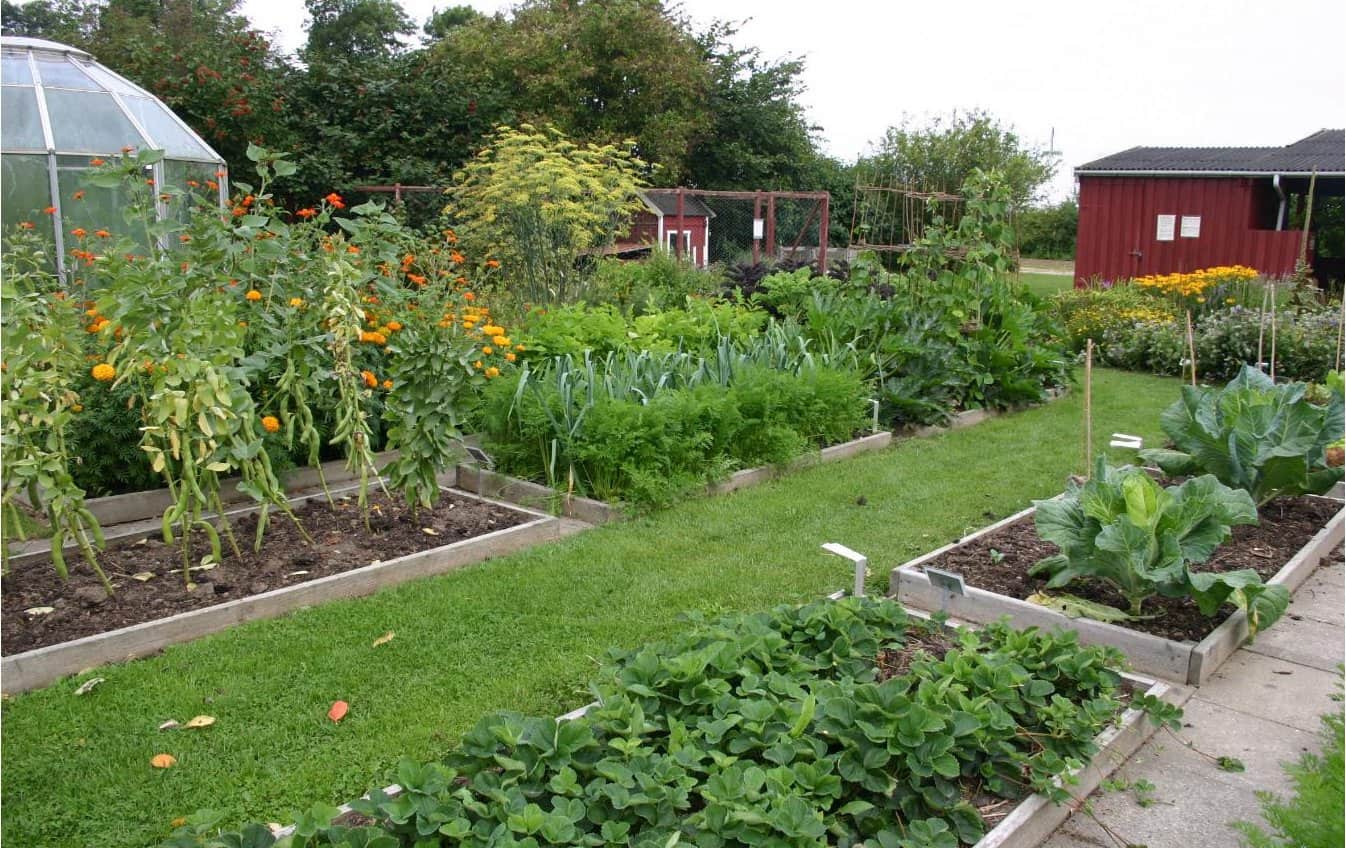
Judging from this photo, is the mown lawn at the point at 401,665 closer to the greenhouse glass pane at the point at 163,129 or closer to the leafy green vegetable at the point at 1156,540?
the leafy green vegetable at the point at 1156,540

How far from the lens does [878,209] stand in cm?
1678

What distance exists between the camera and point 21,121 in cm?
1074

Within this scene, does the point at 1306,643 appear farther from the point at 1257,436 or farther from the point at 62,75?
the point at 62,75

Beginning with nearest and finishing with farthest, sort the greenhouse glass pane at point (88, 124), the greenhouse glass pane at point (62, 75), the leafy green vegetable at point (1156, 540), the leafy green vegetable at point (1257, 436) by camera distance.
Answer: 1. the leafy green vegetable at point (1156, 540)
2. the leafy green vegetable at point (1257, 436)
3. the greenhouse glass pane at point (88, 124)
4. the greenhouse glass pane at point (62, 75)

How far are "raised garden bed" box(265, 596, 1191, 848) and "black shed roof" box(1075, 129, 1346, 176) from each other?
17395mm

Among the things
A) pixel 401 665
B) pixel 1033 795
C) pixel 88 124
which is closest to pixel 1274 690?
pixel 1033 795

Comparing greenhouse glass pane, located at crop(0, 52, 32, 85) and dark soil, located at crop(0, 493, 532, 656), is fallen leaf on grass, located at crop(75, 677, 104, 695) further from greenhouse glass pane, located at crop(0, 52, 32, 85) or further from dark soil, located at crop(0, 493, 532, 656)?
greenhouse glass pane, located at crop(0, 52, 32, 85)

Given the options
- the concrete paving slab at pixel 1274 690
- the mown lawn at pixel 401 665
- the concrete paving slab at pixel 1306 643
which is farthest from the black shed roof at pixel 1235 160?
the concrete paving slab at pixel 1274 690

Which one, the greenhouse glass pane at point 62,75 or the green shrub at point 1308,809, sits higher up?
the greenhouse glass pane at point 62,75

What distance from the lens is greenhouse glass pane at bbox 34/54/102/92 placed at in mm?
11573

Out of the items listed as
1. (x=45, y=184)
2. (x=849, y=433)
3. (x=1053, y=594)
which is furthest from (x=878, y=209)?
(x=1053, y=594)

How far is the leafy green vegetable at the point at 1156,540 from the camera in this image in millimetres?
4285

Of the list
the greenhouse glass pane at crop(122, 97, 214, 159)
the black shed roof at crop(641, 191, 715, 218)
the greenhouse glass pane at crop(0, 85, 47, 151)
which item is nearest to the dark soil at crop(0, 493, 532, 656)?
the greenhouse glass pane at crop(0, 85, 47, 151)

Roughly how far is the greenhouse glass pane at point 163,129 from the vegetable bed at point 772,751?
1091 centimetres
